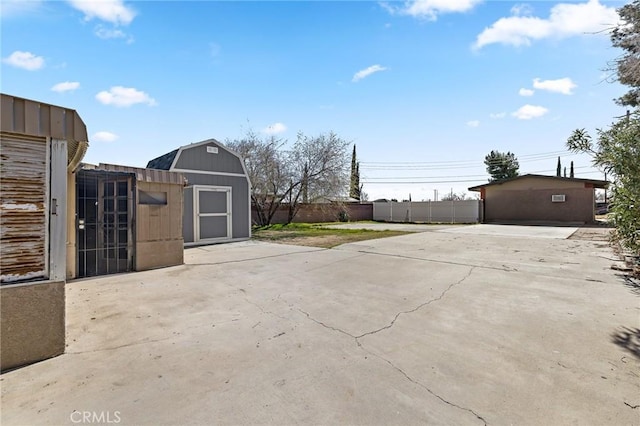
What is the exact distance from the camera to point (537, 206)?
2009 centimetres

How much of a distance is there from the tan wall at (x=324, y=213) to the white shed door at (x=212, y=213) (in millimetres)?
7579

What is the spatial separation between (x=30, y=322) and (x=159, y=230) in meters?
3.90

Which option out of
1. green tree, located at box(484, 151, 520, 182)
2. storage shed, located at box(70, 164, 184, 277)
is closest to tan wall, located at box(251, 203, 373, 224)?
storage shed, located at box(70, 164, 184, 277)

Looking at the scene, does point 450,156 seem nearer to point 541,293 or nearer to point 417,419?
point 541,293

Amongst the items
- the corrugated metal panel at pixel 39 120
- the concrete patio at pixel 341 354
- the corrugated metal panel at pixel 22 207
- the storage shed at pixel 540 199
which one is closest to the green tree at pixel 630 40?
the concrete patio at pixel 341 354

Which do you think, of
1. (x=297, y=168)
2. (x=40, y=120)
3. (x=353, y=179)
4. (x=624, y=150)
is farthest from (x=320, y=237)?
(x=40, y=120)

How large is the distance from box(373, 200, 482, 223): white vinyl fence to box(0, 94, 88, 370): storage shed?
Answer: 76.2ft

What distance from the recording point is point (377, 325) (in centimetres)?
303

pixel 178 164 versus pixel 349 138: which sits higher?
pixel 349 138

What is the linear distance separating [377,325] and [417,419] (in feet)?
4.66

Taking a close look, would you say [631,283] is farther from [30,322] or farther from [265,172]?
[265,172]

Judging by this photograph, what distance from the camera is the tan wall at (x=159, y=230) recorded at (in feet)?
18.7

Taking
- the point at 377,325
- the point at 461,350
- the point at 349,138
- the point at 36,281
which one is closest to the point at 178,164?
the point at 36,281

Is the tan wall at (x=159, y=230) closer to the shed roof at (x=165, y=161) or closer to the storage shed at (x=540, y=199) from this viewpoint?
the shed roof at (x=165, y=161)
